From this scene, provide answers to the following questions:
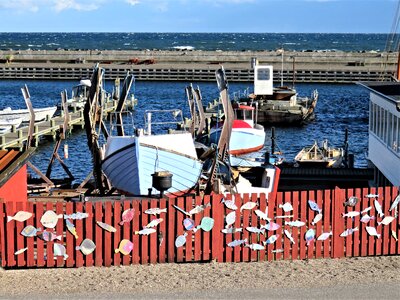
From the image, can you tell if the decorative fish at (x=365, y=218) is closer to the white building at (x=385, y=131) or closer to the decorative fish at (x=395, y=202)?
the decorative fish at (x=395, y=202)

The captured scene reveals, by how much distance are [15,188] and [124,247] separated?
163 inches

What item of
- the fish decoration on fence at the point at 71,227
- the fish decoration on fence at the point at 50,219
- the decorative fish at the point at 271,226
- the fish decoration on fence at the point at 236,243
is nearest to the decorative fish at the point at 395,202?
the decorative fish at the point at 271,226

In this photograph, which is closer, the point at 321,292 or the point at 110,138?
the point at 321,292

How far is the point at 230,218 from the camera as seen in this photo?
1897 cm

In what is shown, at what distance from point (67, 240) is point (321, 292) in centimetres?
563

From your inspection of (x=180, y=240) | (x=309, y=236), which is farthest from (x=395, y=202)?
(x=180, y=240)

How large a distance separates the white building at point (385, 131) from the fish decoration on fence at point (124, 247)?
358 inches

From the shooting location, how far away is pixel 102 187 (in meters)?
29.9

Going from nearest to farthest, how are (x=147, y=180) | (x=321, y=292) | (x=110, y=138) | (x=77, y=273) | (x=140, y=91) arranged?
(x=321, y=292) → (x=77, y=273) → (x=147, y=180) → (x=110, y=138) → (x=140, y=91)

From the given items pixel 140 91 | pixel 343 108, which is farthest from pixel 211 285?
pixel 140 91

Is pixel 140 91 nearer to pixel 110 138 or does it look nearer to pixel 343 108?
pixel 343 108

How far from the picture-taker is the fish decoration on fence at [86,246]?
61.3 ft

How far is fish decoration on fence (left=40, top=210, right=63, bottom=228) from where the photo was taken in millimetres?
18375

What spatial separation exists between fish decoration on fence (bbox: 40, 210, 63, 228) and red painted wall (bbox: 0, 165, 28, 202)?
232 centimetres
